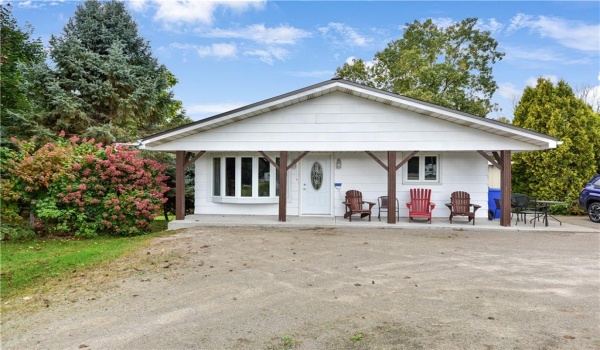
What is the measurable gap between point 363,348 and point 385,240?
534 cm

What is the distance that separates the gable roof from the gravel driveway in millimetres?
3367

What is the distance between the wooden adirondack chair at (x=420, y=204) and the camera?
34.4 ft

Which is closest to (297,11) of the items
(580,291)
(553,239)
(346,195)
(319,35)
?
(319,35)

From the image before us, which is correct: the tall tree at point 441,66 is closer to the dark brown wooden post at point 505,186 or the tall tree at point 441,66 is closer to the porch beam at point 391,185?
the dark brown wooden post at point 505,186

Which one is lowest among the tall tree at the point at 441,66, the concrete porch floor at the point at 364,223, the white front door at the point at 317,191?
the concrete porch floor at the point at 364,223

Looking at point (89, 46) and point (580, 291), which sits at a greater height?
point (89, 46)

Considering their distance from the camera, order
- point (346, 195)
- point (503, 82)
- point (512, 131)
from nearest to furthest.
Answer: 1. point (512, 131)
2. point (346, 195)
3. point (503, 82)

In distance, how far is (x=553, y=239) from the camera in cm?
860

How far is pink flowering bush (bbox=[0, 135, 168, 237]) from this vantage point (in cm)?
911

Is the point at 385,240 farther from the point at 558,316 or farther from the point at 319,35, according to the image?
the point at 319,35

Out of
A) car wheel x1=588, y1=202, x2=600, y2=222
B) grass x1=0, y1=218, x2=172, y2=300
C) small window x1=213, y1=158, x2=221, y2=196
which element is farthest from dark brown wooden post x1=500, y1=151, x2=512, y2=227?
grass x1=0, y1=218, x2=172, y2=300

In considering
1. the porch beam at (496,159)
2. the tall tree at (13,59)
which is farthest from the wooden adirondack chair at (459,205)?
the tall tree at (13,59)

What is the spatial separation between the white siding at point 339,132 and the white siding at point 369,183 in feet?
4.67

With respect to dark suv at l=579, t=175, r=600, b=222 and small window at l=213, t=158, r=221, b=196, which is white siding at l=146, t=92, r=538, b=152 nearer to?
small window at l=213, t=158, r=221, b=196
